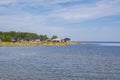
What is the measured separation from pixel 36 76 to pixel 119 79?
1090 cm

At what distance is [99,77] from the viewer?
39.2 m

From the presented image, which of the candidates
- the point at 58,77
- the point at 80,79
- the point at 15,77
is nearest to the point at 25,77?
the point at 15,77

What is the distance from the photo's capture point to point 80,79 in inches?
1474

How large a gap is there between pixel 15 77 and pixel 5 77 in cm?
130

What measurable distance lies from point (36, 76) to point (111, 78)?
390 inches

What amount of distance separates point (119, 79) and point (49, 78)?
8.93 meters

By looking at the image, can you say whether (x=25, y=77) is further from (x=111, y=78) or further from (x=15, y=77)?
(x=111, y=78)

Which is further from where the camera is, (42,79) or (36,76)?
(36,76)

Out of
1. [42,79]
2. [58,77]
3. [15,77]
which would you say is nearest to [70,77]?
[58,77]

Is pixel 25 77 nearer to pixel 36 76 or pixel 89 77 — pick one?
pixel 36 76

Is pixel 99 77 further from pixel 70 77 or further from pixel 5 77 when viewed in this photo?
pixel 5 77

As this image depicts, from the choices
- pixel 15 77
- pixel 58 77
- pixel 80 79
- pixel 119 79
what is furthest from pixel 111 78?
pixel 15 77

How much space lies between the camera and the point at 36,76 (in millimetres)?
39438

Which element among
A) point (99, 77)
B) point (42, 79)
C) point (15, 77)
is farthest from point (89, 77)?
point (15, 77)
